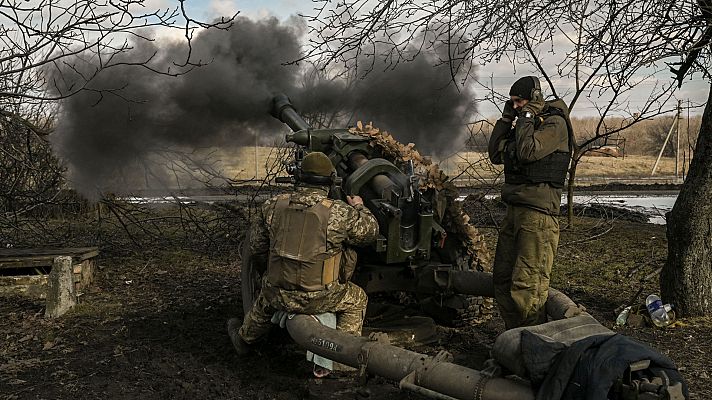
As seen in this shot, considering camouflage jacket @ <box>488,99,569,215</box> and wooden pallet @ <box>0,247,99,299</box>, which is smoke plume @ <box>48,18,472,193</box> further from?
camouflage jacket @ <box>488,99,569,215</box>

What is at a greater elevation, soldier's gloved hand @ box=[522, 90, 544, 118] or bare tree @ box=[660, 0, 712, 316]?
soldier's gloved hand @ box=[522, 90, 544, 118]

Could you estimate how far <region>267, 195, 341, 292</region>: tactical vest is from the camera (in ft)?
16.8

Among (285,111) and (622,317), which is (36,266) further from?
(622,317)

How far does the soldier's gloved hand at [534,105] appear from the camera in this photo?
5098 mm

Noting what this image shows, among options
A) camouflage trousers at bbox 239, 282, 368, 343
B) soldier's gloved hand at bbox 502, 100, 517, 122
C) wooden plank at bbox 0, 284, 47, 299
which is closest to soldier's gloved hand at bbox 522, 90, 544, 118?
soldier's gloved hand at bbox 502, 100, 517, 122

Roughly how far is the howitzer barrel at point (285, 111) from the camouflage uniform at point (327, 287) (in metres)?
2.57

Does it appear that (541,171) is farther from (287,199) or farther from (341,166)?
(341,166)

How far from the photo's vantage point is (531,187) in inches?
203

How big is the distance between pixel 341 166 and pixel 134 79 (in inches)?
116

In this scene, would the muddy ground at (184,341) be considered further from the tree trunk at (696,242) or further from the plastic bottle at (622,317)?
the tree trunk at (696,242)

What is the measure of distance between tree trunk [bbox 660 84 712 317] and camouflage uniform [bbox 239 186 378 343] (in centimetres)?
295

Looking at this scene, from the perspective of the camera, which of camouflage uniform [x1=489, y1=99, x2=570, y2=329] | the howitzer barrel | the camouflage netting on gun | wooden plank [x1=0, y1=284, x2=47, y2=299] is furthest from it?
the howitzer barrel

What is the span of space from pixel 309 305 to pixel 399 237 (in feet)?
3.44

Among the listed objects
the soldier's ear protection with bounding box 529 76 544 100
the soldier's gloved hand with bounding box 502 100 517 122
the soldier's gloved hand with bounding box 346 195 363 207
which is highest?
the soldier's ear protection with bounding box 529 76 544 100
